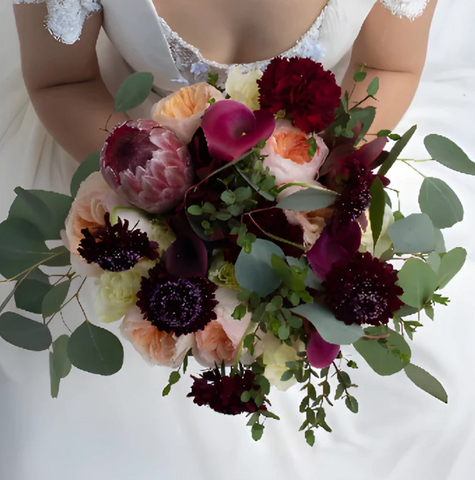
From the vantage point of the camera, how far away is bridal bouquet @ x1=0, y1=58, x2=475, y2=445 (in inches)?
15.6

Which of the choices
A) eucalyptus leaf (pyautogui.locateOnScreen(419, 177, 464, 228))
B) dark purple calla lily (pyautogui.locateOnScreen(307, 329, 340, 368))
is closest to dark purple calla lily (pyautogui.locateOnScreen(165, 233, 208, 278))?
dark purple calla lily (pyautogui.locateOnScreen(307, 329, 340, 368))

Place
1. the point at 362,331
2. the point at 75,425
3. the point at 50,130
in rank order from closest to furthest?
the point at 362,331
the point at 75,425
the point at 50,130

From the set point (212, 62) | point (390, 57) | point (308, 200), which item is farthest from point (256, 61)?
point (308, 200)

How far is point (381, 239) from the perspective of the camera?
45 cm

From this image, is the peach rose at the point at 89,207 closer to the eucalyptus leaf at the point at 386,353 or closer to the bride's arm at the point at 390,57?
the eucalyptus leaf at the point at 386,353

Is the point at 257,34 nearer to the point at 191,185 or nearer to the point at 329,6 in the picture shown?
the point at 329,6

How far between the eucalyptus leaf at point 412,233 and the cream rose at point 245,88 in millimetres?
154

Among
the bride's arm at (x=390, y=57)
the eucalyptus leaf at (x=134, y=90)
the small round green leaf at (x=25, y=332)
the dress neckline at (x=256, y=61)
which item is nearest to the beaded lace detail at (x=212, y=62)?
the dress neckline at (x=256, y=61)

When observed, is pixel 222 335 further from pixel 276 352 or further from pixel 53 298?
pixel 53 298

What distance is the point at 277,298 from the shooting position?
0.42 m

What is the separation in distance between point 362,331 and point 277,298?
69 mm

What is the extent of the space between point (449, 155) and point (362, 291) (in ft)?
0.56

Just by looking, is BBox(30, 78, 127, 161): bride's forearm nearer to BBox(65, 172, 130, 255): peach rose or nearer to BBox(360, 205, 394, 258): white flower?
BBox(65, 172, 130, 255): peach rose

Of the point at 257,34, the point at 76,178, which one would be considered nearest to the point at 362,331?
the point at 76,178
